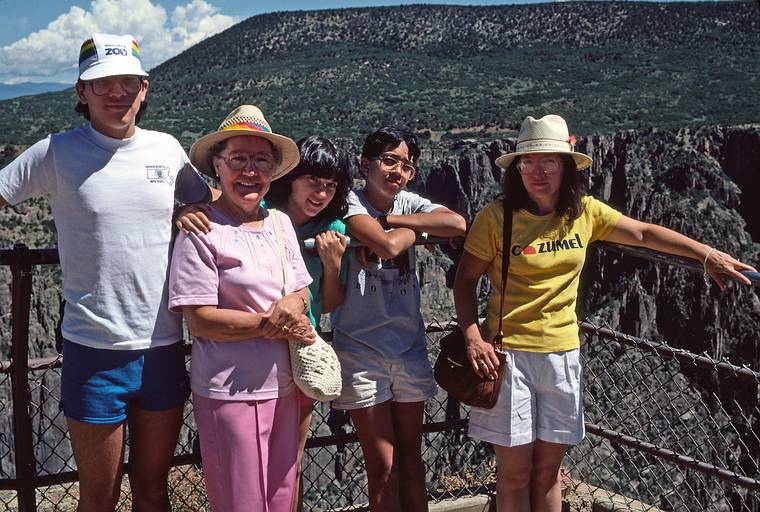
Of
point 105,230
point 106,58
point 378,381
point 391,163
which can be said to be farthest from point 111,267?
point 391,163

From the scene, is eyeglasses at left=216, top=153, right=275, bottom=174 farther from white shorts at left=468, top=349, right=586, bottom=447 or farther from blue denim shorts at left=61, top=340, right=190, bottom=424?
white shorts at left=468, top=349, right=586, bottom=447

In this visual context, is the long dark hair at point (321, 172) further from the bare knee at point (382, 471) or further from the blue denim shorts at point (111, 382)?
the bare knee at point (382, 471)

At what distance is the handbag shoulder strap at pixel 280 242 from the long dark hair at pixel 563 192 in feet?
3.44

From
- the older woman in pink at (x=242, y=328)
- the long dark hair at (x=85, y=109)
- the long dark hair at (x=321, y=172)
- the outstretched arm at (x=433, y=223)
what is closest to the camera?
the older woman in pink at (x=242, y=328)

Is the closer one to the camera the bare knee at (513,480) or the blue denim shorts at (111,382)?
the blue denim shorts at (111,382)

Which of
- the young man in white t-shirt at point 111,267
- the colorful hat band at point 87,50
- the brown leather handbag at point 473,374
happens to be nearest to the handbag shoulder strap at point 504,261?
the brown leather handbag at point 473,374

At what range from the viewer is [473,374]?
3633 mm

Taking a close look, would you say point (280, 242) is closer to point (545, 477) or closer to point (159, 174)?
point (159, 174)

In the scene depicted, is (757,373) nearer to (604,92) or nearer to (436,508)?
(436,508)

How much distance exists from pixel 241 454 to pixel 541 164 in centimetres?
178

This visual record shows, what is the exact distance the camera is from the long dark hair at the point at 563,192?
→ 12.1 ft

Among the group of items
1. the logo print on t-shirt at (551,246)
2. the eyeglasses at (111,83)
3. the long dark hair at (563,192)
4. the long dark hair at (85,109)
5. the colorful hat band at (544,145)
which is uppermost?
the eyeglasses at (111,83)

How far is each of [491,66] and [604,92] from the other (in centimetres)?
1872

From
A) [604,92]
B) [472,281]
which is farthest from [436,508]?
[604,92]
